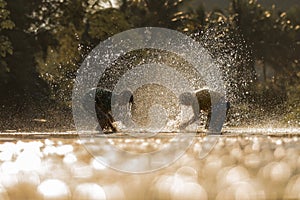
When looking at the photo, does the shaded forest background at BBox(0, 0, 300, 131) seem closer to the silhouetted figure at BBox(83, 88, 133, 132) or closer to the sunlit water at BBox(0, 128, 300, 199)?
the silhouetted figure at BBox(83, 88, 133, 132)

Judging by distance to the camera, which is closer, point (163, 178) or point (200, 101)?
point (163, 178)

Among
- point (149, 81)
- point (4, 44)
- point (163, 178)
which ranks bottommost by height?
point (163, 178)

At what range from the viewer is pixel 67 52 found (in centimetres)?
4859

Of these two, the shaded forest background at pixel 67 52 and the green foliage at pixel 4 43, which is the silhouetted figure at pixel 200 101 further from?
the green foliage at pixel 4 43

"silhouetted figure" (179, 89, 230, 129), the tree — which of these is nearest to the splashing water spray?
"silhouetted figure" (179, 89, 230, 129)

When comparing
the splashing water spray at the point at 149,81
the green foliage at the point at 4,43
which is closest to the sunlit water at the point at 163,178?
the splashing water spray at the point at 149,81

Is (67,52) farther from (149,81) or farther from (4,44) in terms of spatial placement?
(4,44)

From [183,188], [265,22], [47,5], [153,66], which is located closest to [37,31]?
[47,5]

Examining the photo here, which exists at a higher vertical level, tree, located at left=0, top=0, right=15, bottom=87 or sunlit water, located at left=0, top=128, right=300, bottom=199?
tree, located at left=0, top=0, right=15, bottom=87

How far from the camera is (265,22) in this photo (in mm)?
84125

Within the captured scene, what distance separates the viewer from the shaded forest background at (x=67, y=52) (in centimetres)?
4144

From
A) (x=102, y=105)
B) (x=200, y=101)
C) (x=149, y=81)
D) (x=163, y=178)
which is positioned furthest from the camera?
(x=149, y=81)

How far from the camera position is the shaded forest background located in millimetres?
41438

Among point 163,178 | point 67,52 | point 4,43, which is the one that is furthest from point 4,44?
point 163,178
